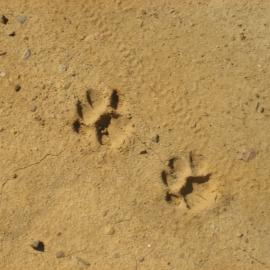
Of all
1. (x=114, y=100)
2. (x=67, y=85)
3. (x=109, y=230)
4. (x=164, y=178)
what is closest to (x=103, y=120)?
(x=114, y=100)

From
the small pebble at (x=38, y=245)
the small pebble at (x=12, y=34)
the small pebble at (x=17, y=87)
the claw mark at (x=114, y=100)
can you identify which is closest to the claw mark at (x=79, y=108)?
the claw mark at (x=114, y=100)

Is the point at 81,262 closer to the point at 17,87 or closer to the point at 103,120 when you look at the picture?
the point at 103,120

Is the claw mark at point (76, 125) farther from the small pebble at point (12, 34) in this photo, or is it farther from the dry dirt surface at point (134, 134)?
the small pebble at point (12, 34)

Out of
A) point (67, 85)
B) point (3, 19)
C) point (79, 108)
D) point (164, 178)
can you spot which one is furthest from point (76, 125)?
point (3, 19)

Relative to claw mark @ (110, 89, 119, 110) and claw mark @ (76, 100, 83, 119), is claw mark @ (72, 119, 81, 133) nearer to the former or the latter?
claw mark @ (76, 100, 83, 119)

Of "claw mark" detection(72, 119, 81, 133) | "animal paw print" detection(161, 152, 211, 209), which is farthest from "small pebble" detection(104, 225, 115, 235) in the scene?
"claw mark" detection(72, 119, 81, 133)

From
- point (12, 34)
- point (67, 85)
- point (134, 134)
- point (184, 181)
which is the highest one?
point (12, 34)

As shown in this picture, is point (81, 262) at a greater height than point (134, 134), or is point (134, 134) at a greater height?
point (134, 134)
